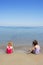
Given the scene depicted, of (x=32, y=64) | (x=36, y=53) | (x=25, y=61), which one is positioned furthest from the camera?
(x=36, y=53)

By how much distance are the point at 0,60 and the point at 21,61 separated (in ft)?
3.36

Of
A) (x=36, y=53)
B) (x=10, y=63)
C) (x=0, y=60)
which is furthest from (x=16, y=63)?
(x=36, y=53)

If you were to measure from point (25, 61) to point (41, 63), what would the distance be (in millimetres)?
798

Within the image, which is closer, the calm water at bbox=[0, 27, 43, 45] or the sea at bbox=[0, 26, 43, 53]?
the sea at bbox=[0, 26, 43, 53]

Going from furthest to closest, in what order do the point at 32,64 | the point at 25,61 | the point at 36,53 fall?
the point at 36,53, the point at 25,61, the point at 32,64

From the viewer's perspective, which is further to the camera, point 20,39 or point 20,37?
point 20,37

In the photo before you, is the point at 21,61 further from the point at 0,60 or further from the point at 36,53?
the point at 36,53

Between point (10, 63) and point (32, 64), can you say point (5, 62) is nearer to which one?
point (10, 63)

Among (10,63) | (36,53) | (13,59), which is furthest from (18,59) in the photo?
(36,53)

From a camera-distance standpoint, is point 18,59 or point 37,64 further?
point 18,59

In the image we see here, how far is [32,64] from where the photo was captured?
8.27 meters

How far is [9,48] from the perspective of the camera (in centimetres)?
1137

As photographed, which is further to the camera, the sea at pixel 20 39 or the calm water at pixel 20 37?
the calm water at pixel 20 37

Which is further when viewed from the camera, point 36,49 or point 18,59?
point 36,49
